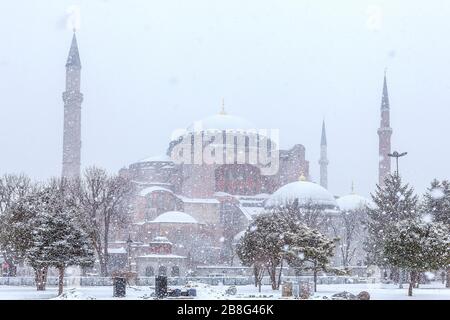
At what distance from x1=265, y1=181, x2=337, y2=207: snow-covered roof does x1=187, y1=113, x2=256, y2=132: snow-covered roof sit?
10.3 metres

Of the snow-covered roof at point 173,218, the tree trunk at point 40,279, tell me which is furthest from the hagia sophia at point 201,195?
the tree trunk at point 40,279

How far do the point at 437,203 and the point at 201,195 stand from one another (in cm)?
3323

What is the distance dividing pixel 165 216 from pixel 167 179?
13.1 meters

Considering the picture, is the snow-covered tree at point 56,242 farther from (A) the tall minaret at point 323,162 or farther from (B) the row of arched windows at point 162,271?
(A) the tall minaret at point 323,162

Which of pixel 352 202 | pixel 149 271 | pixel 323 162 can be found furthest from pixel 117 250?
pixel 323 162

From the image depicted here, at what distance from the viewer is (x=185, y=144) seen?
70375 mm

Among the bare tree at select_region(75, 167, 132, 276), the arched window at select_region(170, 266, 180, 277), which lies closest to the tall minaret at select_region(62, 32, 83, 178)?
the bare tree at select_region(75, 167, 132, 276)

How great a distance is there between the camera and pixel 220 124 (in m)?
72.4

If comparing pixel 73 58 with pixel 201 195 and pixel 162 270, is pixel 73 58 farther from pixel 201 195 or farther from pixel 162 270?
pixel 162 270

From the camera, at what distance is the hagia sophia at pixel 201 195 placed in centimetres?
5438
